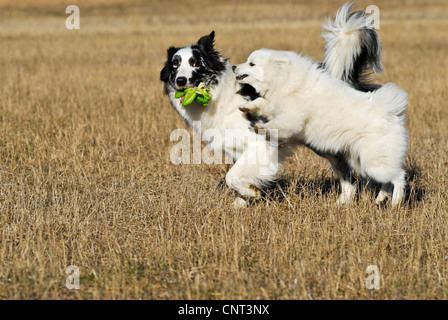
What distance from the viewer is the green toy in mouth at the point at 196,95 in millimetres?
5316

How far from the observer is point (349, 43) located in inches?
209

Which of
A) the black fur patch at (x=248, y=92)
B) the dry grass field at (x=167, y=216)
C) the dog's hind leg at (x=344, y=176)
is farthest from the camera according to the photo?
the dog's hind leg at (x=344, y=176)

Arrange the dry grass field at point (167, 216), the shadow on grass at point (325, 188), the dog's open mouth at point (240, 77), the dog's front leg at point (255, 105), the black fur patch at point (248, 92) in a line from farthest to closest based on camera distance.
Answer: the shadow on grass at point (325, 188), the black fur patch at point (248, 92), the dog's open mouth at point (240, 77), the dog's front leg at point (255, 105), the dry grass field at point (167, 216)

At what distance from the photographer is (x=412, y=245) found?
4367 millimetres

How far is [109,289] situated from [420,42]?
18.0 meters

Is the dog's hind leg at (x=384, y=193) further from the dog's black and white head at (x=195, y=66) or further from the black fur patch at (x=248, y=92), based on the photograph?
the dog's black and white head at (x=195, y=66)

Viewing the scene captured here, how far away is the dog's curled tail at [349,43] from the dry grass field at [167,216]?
1299mm

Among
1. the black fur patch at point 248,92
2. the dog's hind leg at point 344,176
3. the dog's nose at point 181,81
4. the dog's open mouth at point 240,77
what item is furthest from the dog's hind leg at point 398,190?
the dog's nose at point 181,81

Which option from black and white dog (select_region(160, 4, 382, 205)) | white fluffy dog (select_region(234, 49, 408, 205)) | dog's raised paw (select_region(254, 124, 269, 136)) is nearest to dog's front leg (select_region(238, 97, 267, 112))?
white fluffy dog (select_region(234, 49, 408, 205))

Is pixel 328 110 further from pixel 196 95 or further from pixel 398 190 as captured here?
pixel 196 95

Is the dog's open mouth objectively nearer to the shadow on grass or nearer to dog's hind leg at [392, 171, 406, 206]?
the shadow on grass

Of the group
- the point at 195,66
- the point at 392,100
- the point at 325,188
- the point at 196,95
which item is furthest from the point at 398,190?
the point at 195,66

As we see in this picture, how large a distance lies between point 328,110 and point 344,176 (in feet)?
3.77
